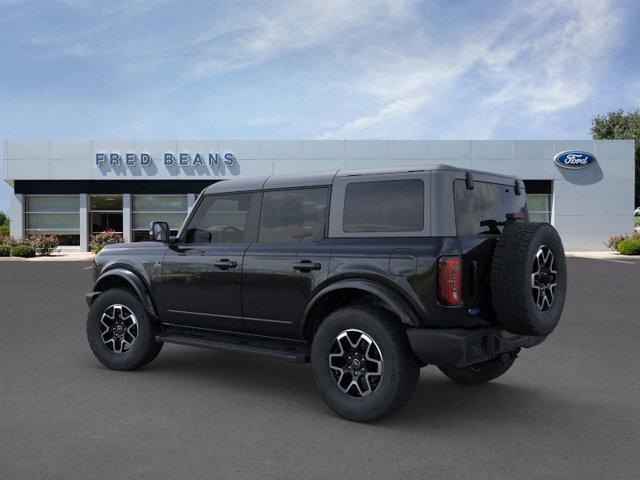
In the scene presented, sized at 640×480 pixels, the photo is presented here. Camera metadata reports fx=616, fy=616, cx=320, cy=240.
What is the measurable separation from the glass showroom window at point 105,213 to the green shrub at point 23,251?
5768 mm

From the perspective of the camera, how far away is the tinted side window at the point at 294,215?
16.9 ft

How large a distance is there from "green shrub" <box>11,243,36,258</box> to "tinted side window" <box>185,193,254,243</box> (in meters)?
27.5

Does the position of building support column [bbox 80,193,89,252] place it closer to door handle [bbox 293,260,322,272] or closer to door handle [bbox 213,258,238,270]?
door handle [bbox 213,258,238,270]

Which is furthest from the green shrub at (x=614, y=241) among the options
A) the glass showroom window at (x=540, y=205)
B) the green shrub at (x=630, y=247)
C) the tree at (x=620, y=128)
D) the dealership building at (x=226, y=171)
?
the tree at (x=620, y=128)

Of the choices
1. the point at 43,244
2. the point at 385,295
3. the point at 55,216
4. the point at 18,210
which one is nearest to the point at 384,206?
the point at 385,295

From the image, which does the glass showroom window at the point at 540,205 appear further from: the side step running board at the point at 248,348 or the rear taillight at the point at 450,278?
the rear taillight at the point at 450,278

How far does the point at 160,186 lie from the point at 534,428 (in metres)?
33.5

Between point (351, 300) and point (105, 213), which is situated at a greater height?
point (105, 213)

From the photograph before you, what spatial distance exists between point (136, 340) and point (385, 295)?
2.96 m

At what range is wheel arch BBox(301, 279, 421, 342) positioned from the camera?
14.5 feet

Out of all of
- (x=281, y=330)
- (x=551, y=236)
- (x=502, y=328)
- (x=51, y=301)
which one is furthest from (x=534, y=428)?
(x=51, y=301)

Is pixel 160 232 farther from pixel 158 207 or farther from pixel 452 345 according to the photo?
pixel 158 207

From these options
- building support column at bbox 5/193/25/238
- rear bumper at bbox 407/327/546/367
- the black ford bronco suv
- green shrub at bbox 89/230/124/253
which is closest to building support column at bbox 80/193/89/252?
green shrub at bbox 89/230/124/253

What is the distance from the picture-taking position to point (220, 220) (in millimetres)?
5961
